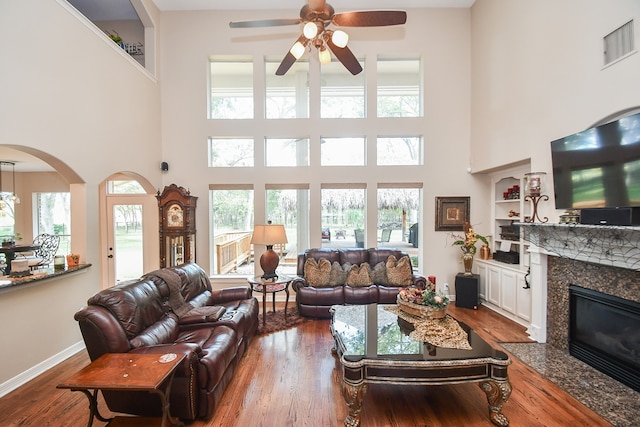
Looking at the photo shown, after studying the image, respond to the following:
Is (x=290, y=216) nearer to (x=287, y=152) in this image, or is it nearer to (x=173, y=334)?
(x=287, y=152)

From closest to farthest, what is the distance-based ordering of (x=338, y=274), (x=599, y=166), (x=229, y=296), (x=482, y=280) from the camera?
1. (x=599, y=166)
2. (x=229, y=296)
3. (x=338, y=274)
4. (x=482, y=280)

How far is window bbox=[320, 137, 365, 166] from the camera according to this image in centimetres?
537

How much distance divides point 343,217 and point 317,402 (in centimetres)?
348

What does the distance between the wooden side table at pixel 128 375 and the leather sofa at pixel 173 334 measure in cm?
13

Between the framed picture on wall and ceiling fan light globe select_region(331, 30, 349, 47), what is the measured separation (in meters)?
3.42

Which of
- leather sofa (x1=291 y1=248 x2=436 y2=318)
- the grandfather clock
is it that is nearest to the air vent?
leather sofa (x1=291 y1=248 x2=436 y2=318)

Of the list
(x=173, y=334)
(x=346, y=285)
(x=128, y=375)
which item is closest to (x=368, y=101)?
(x=346, y=285)

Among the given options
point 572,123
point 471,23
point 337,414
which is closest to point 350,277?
point 337,414

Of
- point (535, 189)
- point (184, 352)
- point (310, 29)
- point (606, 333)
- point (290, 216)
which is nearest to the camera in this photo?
point (184, 352)

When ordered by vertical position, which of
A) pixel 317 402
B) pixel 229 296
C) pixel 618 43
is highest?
pixel 618 43

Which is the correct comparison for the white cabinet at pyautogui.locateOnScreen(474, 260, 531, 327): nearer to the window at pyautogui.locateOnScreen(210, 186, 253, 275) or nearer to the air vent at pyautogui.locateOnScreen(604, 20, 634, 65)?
the air vent at pyautogui.locateOnScreen(604, 20, 634, 65)

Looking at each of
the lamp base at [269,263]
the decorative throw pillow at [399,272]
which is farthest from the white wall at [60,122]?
the decorative throw pillow at [399,272]

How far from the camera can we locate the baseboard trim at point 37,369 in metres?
2.57

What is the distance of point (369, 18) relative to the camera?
113 inches
